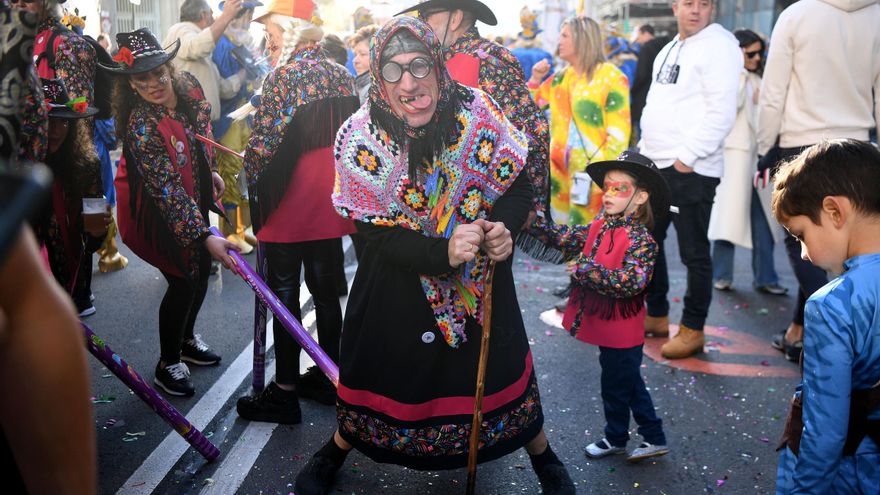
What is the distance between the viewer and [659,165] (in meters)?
5.58

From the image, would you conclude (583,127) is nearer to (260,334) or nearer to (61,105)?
(260,334)

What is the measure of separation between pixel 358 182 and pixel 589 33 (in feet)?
11.6

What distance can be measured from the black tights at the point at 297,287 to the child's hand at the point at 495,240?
5.07 ft

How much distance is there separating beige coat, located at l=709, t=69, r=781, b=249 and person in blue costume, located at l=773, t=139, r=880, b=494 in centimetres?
467

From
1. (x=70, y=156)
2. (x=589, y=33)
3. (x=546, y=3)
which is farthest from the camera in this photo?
(x=546, y=3)

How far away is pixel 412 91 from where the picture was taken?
313cm

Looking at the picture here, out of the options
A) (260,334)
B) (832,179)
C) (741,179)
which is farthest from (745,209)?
(832,179)

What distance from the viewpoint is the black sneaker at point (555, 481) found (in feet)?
11.5

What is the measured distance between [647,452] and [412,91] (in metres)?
2.05

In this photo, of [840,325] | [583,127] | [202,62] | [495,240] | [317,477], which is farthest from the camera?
[202,62]

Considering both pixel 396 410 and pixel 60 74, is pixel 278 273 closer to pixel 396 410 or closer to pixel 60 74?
pixel 396 410

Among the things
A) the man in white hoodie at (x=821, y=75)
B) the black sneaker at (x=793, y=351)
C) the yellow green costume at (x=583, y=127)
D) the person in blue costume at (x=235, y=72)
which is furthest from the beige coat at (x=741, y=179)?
the person in blue costume at (x=235, y=72)

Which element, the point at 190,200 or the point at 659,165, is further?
the point at 659,165

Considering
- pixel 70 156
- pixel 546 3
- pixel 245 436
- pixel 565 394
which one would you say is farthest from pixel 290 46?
pixel 546 3
